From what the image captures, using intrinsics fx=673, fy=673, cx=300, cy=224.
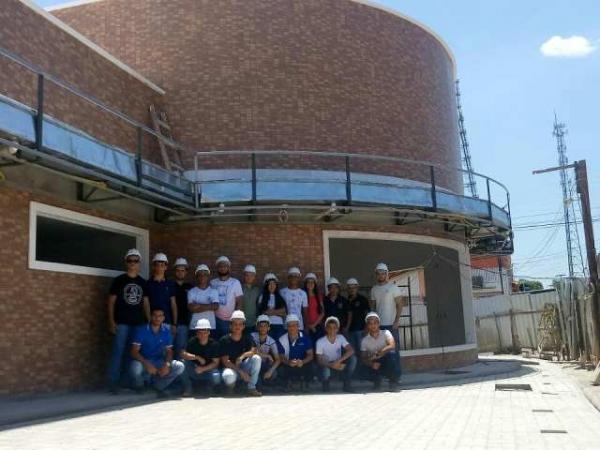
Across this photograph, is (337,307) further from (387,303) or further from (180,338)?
(180,338)

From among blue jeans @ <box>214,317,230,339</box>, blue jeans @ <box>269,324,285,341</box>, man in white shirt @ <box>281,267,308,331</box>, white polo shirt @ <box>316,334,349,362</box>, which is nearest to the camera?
white polo shirt @ <box>316,334,349,362</box>

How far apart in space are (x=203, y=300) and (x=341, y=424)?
426 cm

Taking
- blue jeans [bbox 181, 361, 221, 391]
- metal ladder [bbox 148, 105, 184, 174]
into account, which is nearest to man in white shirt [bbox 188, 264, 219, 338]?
blue jeans [bbox 181, 361, 221, 391]

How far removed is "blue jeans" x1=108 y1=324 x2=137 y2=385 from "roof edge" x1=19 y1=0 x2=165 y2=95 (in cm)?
508

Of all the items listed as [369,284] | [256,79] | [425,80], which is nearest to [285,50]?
[256,79]

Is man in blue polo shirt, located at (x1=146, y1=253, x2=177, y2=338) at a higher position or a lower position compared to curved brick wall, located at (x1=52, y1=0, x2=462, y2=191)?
lower

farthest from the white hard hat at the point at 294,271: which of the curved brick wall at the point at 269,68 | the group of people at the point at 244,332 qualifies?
the curved brick wall at the point at 269,68

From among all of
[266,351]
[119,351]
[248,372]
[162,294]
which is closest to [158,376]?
[119,351]

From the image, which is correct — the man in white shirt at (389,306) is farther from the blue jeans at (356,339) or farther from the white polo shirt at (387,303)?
the blue jeans at (356,339)

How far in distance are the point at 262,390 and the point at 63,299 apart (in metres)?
3.39

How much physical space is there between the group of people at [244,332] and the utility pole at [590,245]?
171 inches

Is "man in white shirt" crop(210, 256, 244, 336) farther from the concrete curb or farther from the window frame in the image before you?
the window frame

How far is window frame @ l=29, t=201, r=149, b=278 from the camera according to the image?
983 centimetres

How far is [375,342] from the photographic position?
1106 centimetres
